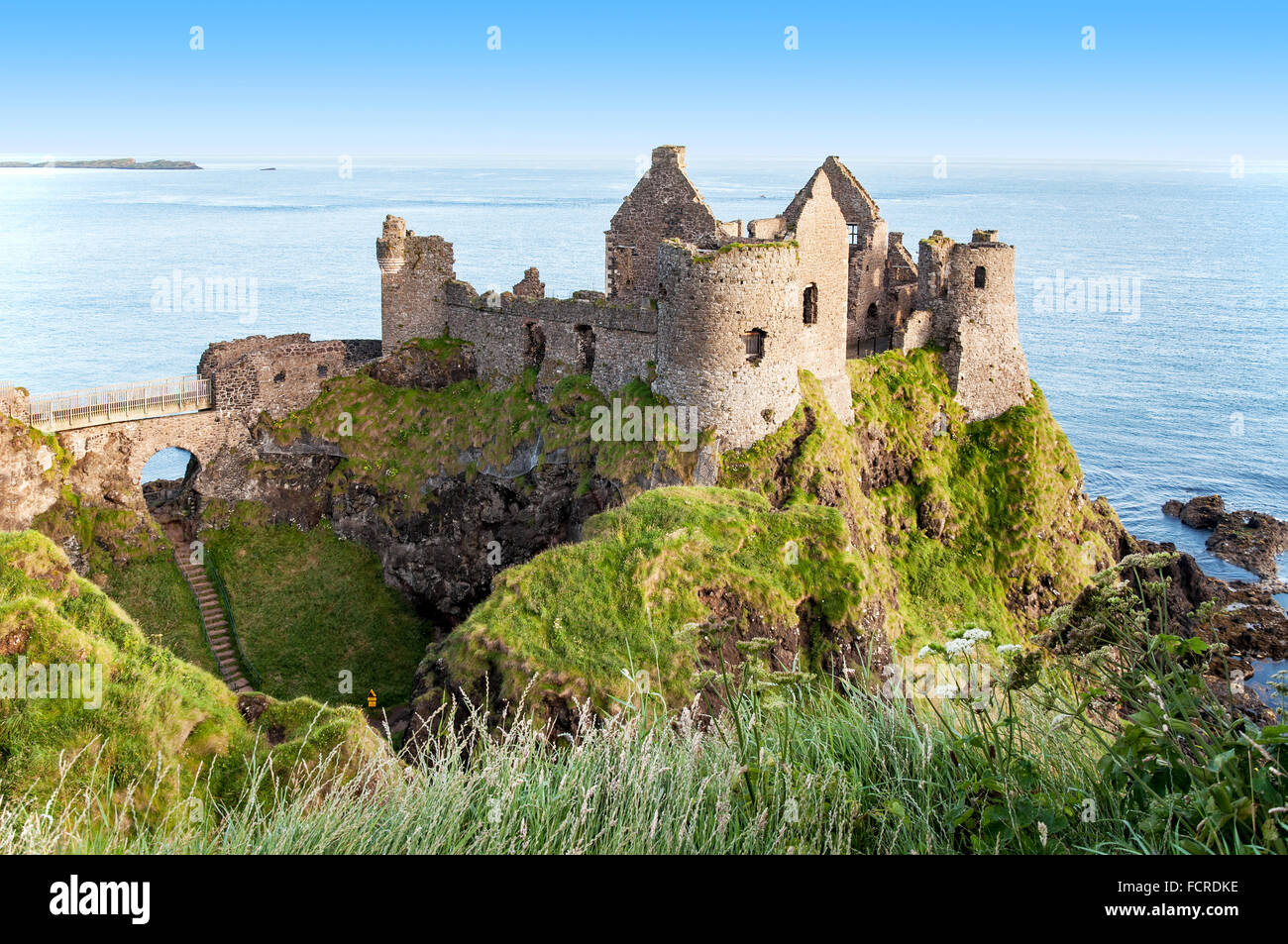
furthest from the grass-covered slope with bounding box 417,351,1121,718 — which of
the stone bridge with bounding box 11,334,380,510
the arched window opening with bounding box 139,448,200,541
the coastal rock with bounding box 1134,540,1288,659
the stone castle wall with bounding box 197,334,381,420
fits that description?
the stone castle wall with bounding box 197,334,381,420

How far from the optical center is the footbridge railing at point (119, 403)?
38.2 metres

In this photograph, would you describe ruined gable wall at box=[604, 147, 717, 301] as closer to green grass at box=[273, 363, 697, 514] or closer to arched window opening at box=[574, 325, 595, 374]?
arched window opening at box=[574, 325, 595, 374]

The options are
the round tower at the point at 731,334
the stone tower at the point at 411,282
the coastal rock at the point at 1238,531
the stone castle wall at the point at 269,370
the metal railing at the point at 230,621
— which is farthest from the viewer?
the coastal rock at the point at 1238,531

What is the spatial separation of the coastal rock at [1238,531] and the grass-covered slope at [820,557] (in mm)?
15005

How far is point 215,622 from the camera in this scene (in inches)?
1511

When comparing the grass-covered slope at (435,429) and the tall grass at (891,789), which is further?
the grass-covered slope at (435,429)

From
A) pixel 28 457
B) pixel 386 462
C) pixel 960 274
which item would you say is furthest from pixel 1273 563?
pixel 28 457

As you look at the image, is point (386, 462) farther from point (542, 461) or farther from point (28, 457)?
point (28, 457)

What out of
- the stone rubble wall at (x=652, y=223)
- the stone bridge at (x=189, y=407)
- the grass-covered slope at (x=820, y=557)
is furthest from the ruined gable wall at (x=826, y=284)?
the stone bridge at (x=189, y=407)

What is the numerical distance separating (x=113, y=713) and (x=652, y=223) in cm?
2775

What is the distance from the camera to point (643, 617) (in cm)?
2555

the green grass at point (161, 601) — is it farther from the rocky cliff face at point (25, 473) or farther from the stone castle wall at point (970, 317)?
the stone castle wall at point (970, 317)

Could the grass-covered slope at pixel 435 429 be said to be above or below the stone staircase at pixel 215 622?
above

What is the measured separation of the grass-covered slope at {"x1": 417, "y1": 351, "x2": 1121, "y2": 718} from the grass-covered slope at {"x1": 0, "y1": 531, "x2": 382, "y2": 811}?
466 centimetres
